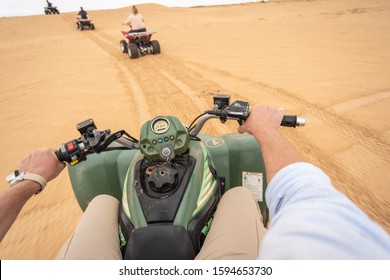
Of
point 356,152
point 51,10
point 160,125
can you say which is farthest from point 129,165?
point 51,10

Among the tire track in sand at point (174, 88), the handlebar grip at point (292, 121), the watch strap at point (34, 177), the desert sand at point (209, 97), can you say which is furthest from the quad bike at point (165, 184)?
the tire track in sand at point (174, 88)

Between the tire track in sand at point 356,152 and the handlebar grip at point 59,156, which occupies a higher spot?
the handlebar grip at point 59,156

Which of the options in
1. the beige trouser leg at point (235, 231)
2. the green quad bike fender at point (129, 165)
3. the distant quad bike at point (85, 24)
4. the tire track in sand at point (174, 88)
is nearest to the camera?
the beige trouser leg at point (235, 231)

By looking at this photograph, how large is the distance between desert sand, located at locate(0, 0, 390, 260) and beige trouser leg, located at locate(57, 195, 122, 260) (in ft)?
3.91

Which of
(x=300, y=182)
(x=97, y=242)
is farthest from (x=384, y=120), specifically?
(x=97, y=242)

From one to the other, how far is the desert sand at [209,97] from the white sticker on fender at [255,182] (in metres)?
1.17

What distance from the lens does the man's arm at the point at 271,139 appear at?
3.57 feet

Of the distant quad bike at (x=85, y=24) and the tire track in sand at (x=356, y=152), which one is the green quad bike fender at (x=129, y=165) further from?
the distant quad bike at (x=85, y=24)

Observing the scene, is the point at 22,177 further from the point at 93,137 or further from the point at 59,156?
the point at 93,137

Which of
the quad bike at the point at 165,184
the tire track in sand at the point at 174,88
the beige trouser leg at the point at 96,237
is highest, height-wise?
the quad bike at the point at 165,184

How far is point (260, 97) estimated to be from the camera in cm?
487

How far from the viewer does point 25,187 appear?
123 cm

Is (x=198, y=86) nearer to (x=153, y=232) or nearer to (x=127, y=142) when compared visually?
(x=127, y=142)
